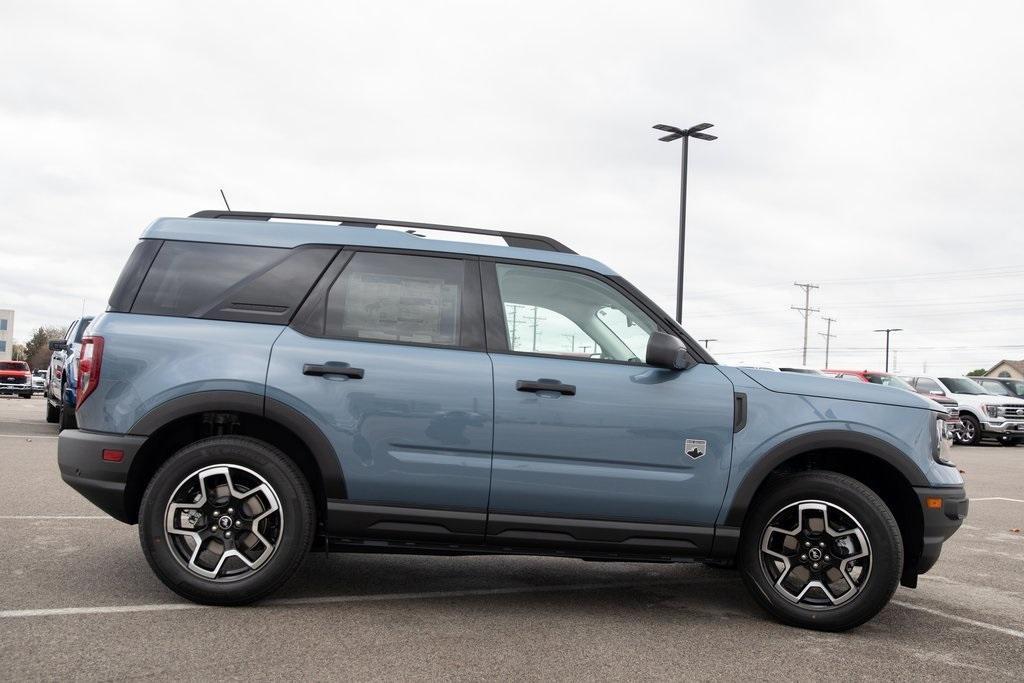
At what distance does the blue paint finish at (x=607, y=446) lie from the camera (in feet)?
15.7

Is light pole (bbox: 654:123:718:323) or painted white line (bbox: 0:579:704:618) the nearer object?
painted white line (bbox: 0:579:704:618)

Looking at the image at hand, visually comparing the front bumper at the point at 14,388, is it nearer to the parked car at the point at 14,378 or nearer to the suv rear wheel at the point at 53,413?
the parked car at the point at 14,378

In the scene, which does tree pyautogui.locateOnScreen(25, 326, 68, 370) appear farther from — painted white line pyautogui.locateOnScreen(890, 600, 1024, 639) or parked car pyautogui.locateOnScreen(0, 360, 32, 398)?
painted white line pyautogui.locateOnScreen(890, 600, 1024, 639)

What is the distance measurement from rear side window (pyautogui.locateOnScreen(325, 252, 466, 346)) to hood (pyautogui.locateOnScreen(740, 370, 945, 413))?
158 centimetres

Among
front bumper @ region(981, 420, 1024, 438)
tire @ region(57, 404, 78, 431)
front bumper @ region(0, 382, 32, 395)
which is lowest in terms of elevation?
front bumper @ region(0, 382, 32, 395)

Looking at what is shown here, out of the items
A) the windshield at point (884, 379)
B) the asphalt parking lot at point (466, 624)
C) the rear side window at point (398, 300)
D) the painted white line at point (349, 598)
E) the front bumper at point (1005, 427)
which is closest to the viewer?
the asphalt parking lot at point (466, 624)

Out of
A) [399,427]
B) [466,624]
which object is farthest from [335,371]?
[466,624]

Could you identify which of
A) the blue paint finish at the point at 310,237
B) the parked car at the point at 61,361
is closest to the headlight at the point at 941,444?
Answer: the blue paint finish at the point at 310,237

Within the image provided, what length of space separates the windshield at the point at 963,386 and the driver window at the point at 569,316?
22755 mm

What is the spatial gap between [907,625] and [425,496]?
2.62m

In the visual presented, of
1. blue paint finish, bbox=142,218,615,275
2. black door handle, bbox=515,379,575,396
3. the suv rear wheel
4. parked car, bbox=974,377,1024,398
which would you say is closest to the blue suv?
black door handle, bbox=515,379,575,396

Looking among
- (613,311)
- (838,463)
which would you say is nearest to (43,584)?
(613,311)

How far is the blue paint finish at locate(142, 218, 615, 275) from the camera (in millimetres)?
5129

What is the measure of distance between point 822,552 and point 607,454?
3.96 feet
